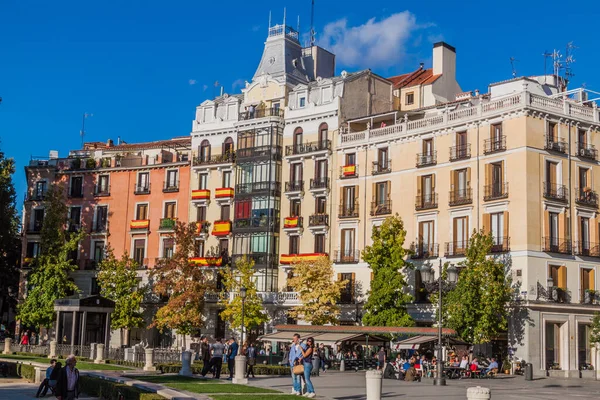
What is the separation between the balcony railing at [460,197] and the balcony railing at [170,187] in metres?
24.6

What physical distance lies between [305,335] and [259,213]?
52.9 ft

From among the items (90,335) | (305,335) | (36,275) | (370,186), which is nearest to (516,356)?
(305,335)

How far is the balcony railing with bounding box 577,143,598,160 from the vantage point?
5403 centimetres

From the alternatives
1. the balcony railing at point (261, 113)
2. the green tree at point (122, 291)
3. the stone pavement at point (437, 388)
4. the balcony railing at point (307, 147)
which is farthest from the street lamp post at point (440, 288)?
the green tree at point (122, 291)

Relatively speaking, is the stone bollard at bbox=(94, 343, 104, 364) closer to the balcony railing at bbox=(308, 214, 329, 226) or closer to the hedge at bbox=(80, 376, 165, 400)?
the hedge at bbox=(80, 376, 165, 400)

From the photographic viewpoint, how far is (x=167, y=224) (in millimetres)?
69688

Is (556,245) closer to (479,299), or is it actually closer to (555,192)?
(555,192)

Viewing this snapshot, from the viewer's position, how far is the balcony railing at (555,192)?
2048 inches

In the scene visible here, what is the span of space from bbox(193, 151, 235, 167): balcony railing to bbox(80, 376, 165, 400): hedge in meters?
38.7

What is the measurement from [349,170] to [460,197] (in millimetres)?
9471

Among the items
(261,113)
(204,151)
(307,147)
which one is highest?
(261,113)

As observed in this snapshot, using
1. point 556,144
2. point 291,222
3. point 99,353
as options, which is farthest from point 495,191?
point 99,353

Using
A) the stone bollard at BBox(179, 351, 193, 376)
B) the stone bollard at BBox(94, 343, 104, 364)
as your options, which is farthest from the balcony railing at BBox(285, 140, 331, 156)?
the stone bollard at BBox(179, 351, 193, 376)

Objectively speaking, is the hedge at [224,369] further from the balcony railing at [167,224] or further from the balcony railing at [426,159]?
the balcony railing at [167,224]
